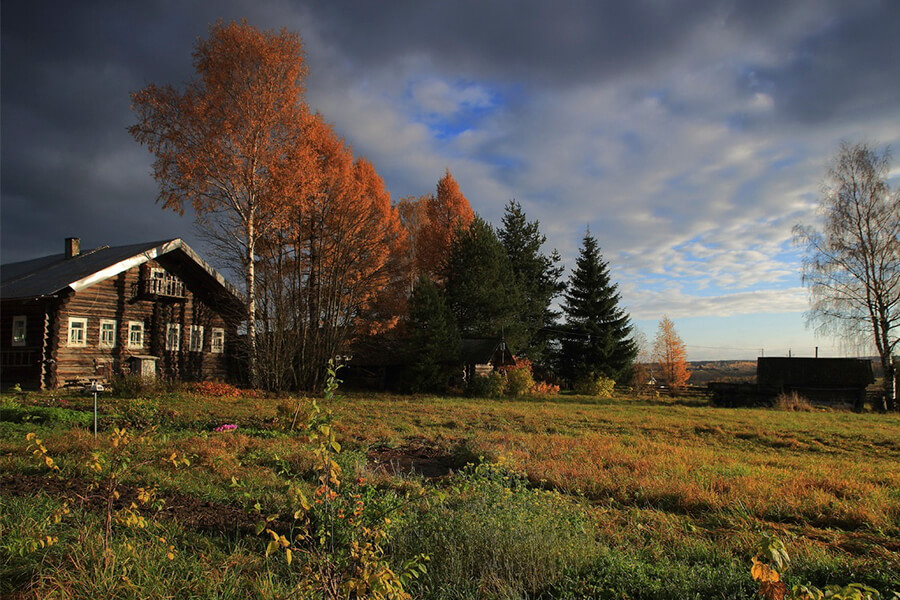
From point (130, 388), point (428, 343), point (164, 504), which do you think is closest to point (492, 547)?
point (164, 504)

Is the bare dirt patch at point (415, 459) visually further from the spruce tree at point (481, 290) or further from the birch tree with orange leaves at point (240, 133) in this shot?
the spruce tree at point (481, 290)

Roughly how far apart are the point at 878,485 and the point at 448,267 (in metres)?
26.1

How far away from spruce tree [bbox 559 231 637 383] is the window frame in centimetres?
2939

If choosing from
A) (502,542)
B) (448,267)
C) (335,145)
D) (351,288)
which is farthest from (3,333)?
(502,542)

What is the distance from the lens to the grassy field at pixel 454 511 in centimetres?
361

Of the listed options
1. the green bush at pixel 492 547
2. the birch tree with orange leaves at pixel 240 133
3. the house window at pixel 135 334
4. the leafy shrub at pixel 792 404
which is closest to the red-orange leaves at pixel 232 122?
the birch tree with orange leaves at pixel 240 133

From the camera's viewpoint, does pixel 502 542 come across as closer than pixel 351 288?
Yes

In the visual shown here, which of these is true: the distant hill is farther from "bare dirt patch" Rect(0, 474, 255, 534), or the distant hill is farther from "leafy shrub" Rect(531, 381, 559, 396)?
"bare dirt patch" Rect(0, 474, 255, 534)

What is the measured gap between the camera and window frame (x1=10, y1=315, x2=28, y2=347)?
64.7 feet

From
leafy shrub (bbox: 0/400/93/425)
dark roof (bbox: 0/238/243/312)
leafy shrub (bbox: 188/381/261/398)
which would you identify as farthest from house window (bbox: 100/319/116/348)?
leafy shrub (bbox: 0/400/93/425)

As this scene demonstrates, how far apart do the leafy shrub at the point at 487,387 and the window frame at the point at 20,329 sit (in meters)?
18.7

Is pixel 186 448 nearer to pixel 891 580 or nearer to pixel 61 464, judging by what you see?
pixel 61 464

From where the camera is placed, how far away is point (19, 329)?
1992 centimetres

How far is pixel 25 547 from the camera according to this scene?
353 centimetres
